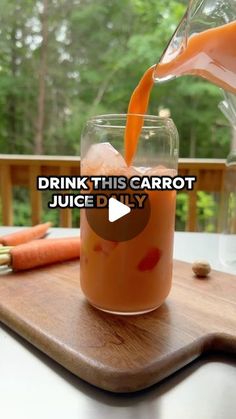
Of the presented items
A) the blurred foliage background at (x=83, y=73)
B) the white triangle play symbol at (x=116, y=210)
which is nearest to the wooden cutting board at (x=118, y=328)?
the white triangle play symbol at (x=116, y=210)

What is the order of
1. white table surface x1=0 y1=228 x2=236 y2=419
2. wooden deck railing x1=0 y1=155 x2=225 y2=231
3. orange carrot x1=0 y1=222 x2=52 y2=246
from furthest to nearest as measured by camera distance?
wooden deck railing x1=0 y1=155 x2=225 y2=231
orange carrot x1=0 y1=222 x2=52 y2=246
white table surface x1=0 y1=228 x2=236 y2=419

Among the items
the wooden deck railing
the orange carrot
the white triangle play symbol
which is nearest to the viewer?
the white triangle play symbol

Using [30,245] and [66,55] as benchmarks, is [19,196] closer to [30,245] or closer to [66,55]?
[66,55]

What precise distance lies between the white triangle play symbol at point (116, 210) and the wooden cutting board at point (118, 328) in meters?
0.13

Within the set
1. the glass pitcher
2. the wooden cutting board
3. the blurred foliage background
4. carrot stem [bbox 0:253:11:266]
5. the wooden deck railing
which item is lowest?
the wooden cutting board

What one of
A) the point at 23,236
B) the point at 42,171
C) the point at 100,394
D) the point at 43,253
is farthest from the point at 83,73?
the point at 100,394

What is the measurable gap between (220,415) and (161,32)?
11.8ft

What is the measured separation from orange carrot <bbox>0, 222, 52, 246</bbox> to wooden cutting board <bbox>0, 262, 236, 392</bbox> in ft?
0.62

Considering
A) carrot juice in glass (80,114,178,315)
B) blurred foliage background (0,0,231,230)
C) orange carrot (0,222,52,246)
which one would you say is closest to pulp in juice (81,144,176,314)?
carrot juice in glass (80,114,178,315)

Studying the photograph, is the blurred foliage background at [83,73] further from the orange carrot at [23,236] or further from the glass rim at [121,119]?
the glass rim at [121,119]

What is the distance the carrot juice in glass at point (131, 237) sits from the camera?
50cm

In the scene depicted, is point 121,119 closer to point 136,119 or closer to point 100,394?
point 136,119

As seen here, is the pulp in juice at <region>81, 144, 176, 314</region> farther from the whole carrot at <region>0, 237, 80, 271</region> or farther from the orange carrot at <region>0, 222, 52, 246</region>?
the orange carrot at <region>0, 222, 52, 246</region>

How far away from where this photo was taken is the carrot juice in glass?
19.6 inches
